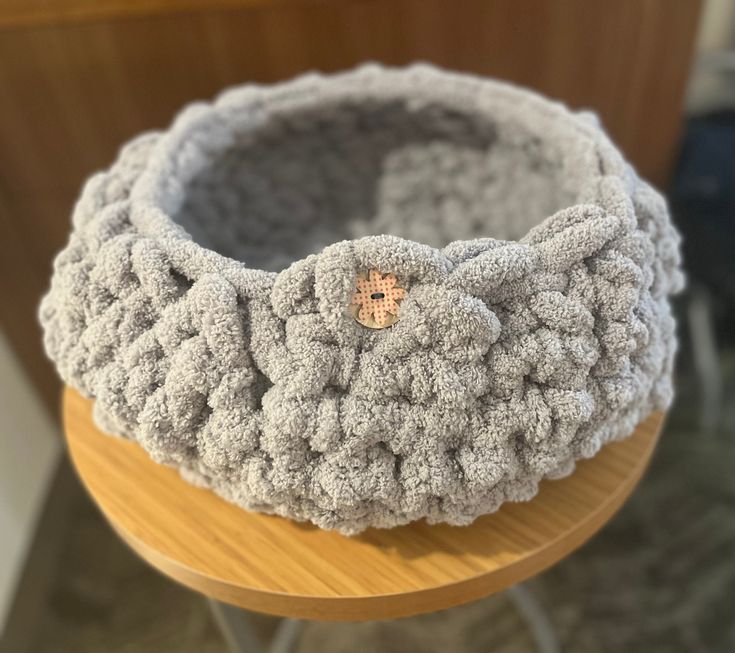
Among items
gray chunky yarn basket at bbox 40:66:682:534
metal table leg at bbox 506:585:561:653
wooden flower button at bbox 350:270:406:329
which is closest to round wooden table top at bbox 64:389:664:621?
gray chunky yarn basket at bbox 40:66:682:534

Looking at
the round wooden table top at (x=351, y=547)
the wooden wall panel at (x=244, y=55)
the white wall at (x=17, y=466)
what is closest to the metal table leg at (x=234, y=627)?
the round wooden table top at (x=351, y=547)

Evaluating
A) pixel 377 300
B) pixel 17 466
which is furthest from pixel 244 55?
pixel 17 466

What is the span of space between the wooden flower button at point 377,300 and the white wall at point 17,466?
2.41 ft

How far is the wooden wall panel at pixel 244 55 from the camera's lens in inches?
30.3

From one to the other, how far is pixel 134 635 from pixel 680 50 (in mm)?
1035

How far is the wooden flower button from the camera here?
42 cm

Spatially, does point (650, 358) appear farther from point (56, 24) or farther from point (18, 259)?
point (18, 259)

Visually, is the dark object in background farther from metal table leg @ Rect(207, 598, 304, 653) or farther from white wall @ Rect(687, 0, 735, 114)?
metal table leg @ Rect(207, 598, 304, 653)

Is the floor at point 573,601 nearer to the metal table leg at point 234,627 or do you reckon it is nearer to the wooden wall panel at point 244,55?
the metal table leg at point 234,627

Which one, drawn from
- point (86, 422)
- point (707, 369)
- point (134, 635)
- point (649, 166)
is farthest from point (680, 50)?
point (134, 635)

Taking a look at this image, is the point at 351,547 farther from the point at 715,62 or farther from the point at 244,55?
the point at 715,62

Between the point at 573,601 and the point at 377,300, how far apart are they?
700mm

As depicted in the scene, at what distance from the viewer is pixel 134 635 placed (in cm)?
95

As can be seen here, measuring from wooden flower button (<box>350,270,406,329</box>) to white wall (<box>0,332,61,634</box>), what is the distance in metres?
0.73
